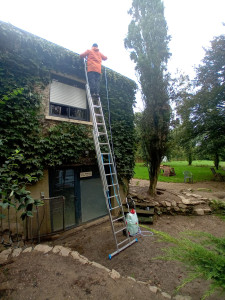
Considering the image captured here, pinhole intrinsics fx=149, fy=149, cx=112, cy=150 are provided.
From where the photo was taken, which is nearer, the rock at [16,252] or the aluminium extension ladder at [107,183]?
the rock at [16,252]

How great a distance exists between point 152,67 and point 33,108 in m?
→ 5.92

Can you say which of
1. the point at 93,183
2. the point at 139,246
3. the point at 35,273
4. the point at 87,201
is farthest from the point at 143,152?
the point at 35,273

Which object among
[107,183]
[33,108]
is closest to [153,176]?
[107,183]

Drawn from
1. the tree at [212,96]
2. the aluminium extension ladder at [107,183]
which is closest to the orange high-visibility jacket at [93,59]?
the aluminium extension ladder at [107,183]

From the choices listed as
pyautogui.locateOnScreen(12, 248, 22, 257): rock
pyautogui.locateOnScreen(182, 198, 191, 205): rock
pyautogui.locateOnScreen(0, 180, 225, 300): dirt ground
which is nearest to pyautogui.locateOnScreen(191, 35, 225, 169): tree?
pyautogui.locateOnScreen(182, 198, 191, 205): rock

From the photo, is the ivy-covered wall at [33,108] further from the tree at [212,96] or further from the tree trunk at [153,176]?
the tree at [212,96]

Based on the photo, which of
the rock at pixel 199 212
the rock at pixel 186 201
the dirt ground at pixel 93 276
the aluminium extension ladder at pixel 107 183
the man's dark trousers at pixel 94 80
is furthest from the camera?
the rock at pixel 186 201

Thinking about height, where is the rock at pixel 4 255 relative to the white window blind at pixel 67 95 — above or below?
below

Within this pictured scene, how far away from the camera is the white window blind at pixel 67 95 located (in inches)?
218

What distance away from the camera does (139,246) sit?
14.2 ft

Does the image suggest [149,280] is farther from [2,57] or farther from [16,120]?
[2,57]

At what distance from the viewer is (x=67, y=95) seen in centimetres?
586

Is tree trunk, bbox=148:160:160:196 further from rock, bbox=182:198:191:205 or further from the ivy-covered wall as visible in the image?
the ivy-covered wall

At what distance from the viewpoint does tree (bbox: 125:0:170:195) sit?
24.2 feet
